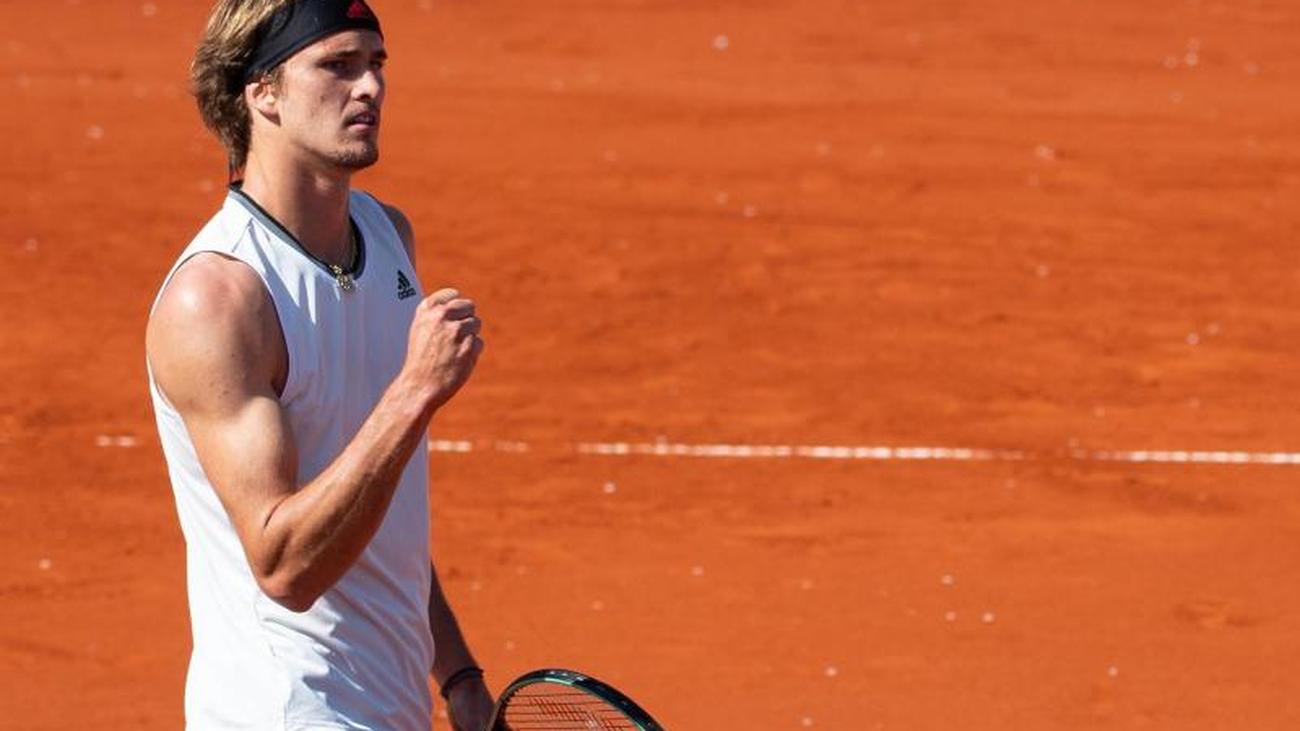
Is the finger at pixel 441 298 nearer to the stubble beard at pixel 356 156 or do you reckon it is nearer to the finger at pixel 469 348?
the finger at pixel 469 348

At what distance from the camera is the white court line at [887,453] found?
9414 mm

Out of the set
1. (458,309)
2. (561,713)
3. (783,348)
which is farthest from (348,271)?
(783,348)

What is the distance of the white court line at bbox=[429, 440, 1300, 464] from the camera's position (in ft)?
30.9

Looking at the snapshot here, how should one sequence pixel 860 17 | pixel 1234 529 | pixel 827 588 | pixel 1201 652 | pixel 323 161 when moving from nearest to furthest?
pixel 323 161, pixel 1201 652, pixel 827 588, pixel 1234 529, pixel 860 17

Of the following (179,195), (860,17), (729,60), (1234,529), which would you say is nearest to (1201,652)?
(1234,529)

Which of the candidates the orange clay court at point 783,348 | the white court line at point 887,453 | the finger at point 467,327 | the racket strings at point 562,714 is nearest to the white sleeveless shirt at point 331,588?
the finger at point 467,327

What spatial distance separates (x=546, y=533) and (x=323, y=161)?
5178mm

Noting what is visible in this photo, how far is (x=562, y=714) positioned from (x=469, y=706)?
0.34 meters

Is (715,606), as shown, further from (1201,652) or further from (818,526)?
(1201,652)

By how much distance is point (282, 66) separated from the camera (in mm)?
3645

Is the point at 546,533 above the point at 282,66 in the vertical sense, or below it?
below

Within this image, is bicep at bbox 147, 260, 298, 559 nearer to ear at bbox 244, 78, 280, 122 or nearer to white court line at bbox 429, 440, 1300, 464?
ear at bbox 244, 78, 280, 122

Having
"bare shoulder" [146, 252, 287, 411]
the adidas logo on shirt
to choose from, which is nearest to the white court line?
the adidas logo on shirt

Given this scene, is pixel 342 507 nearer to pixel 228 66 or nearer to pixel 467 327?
pixel 467 327
